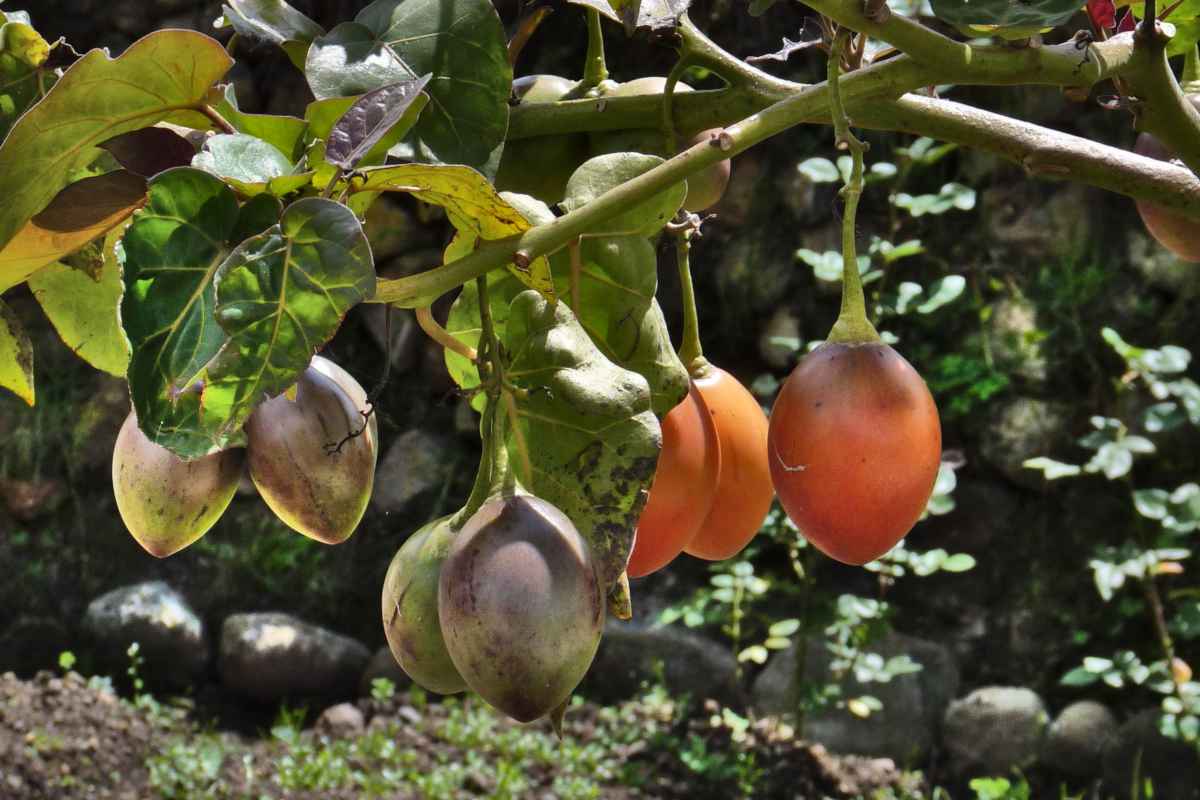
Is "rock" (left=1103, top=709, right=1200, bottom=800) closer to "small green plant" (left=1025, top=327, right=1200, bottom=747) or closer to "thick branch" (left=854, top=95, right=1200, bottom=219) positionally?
"small green plant" (left=1025, top=327, right=1200, bottom=747)

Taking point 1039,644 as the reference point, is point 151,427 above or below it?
above

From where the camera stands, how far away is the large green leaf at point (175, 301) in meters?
0.43

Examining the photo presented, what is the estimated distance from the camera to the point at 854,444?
59cm

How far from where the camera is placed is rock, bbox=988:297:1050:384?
351cm

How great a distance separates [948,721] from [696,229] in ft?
9.70

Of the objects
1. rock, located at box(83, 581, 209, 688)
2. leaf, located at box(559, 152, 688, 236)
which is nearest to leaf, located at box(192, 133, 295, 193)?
leaf, located at box(559, 152, 688, 236)


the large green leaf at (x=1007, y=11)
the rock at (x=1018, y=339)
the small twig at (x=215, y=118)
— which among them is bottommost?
the rock at (x=1018, y=339)

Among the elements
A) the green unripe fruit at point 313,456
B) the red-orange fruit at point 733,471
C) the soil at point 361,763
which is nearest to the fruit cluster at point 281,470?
the green unripe fruit at point 313,456

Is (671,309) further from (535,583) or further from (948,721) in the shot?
(535,583)

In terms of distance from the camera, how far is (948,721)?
3320 millimetres

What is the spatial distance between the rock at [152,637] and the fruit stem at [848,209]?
11.1 ft

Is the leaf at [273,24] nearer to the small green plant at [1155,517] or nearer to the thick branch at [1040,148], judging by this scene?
the thick branch at [1040,148]

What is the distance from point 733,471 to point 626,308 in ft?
0.56

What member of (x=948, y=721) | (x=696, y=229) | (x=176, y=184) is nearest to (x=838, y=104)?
(x=696, y=229)
